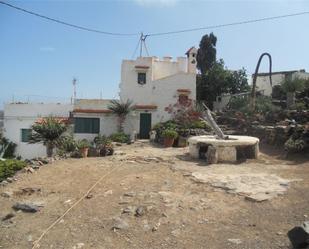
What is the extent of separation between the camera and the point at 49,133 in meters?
16.8

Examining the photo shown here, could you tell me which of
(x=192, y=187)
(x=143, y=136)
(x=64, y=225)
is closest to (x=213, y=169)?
(x=192, y=187)

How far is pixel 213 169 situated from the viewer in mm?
12141

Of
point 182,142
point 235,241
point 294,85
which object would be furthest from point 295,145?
point 294,85

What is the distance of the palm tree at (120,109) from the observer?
26.0m

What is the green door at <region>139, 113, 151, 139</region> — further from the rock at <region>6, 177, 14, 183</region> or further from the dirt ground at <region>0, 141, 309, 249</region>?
the rock at <region>6, 177, 14, 183</region>

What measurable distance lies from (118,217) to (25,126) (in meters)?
22.4

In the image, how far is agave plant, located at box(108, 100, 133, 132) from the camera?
2600 centimetres

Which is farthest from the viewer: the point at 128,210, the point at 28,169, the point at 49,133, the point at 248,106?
the point at 248,106

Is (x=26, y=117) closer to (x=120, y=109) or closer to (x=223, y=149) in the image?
(x=120, y=109)

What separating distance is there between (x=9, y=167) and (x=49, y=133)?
12.9 feet

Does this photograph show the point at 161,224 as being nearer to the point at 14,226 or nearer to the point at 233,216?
the point at 233,216

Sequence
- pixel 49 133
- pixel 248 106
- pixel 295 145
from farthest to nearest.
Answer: pixel 248 106, pixel 49 133, pixel 295 145

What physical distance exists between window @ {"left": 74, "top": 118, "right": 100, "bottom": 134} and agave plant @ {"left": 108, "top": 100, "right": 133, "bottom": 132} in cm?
149

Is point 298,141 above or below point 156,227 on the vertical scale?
above
